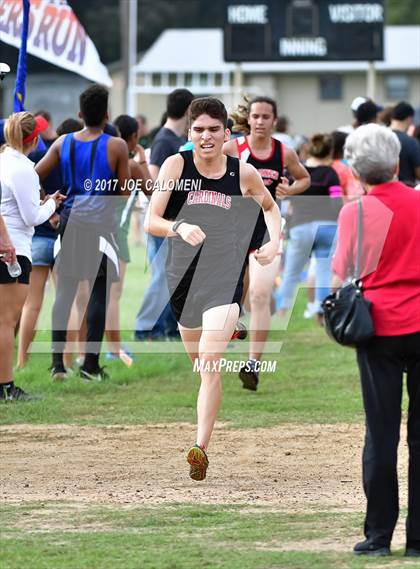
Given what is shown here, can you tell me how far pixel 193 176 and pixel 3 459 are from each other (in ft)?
7.02

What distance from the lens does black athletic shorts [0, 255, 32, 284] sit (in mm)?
10562

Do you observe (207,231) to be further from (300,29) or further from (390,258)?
(300,29)

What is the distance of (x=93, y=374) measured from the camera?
12.1 m

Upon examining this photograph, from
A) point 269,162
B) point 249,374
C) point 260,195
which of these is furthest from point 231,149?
point 260,195

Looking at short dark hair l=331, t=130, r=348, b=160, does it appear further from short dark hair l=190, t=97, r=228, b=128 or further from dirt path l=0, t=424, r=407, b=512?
short dark hair l=190, t=97, r=228, b=128

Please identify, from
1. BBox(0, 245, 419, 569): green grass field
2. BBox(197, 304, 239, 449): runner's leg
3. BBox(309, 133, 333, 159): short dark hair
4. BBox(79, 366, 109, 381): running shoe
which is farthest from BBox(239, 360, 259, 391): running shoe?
BBox(309, 133, 333, 159): short dark hair

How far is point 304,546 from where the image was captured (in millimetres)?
Answer: 6480

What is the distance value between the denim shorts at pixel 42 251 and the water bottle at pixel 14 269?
5.96ft

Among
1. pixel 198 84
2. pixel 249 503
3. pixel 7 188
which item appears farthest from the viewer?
pixel 198 84

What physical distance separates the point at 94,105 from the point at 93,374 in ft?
7.56

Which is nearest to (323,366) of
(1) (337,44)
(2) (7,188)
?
(2) (7,188)

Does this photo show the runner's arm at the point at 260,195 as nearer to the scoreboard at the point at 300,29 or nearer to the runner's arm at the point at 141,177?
the runner's arm at the point at 141,177

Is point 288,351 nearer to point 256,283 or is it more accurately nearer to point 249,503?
point 256,283

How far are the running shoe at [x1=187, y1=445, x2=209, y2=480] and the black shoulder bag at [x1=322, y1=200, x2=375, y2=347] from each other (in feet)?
6.18
